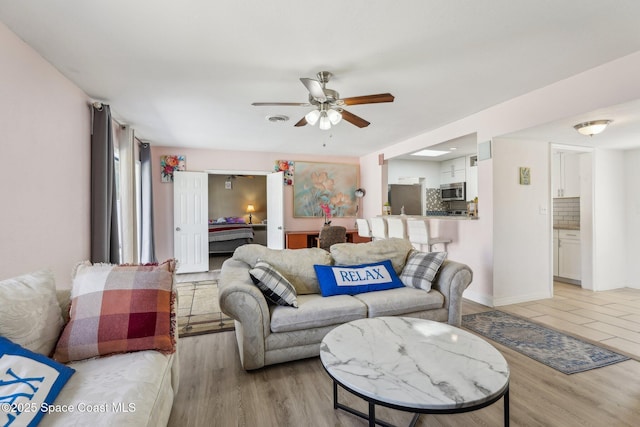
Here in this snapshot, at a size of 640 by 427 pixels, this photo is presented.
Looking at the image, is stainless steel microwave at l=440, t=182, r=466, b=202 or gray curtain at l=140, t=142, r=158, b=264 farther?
stainless steel microwave at l=440, t=182, r=466, b=202

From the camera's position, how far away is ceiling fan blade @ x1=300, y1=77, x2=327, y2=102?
7.41ft

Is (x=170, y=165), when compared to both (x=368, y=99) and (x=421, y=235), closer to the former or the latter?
(x=368, y=99)

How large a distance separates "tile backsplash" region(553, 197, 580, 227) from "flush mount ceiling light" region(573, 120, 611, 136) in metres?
2.30

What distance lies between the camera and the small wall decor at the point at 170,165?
5.62 meters

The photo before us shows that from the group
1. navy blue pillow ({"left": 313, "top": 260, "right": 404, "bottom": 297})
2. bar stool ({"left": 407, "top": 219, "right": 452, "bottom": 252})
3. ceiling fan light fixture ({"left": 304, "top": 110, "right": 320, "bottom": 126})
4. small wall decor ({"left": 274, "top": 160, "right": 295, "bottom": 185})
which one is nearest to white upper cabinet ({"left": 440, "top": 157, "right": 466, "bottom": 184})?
bar stool ({"left": 407, "top": 219, "right": 452, "bottom": 252})

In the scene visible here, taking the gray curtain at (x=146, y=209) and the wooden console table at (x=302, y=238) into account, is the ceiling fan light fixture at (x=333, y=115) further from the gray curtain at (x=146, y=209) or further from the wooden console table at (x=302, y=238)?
the gray curtain at (x=146, y=209)

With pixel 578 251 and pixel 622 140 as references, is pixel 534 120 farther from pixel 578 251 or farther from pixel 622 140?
pixel 578 251

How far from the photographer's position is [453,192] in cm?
654

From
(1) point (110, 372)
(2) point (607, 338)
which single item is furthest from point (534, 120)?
(1) point (110, 372)

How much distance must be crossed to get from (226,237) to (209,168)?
208 cm

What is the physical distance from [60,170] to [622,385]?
4.65m

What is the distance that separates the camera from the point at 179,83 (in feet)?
9.37

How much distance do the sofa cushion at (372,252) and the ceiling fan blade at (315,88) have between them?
1.45 metres

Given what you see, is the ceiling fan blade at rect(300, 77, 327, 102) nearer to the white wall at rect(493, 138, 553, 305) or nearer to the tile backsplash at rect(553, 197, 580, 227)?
the white wall at rect(493, 138, 553, 305)
